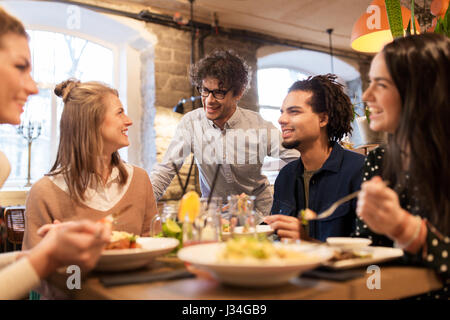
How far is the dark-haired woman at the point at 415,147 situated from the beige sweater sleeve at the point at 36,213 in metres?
1.12

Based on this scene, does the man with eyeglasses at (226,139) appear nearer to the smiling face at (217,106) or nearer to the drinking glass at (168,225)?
the smiling face at (217,106)

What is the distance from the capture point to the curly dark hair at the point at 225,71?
9.67 ft

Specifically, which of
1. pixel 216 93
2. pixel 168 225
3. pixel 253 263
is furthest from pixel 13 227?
pixel 253 263

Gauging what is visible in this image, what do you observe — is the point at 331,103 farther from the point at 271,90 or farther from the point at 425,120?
the point at 271,90

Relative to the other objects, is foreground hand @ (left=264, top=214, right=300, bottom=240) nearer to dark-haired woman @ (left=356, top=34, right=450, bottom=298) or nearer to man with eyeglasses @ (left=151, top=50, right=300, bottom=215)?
dark-haired woman @ (left=356, top=34, right=450, bottom=298)

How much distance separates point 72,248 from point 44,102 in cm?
465

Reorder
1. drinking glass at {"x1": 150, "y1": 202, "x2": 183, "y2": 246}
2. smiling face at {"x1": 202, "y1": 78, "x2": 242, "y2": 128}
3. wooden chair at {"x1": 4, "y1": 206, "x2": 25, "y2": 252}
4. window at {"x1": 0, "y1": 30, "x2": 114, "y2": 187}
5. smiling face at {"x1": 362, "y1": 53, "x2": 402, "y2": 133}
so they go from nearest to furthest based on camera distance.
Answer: smiling face at {"x1": 362, "y1": 53, "x2": 402, "y2": 133} < drinking glass at {"x1": 150, "y1": 202, "x2": 183, "y2": 246} < smiling face at {"x1": 202, "y1": 78, "x2": 242, "y2": 128} < wooden chair at {"x1": 4, "y1": 206, "x2": 25, "y2": 252} < window at {"x1": 0, "y1": 30, "x2": 114, "y2": 187}

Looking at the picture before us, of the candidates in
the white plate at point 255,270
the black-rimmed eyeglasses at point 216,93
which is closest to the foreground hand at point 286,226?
the white plate at point 255,270

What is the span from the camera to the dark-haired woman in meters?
0.99

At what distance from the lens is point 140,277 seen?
3.18 feet

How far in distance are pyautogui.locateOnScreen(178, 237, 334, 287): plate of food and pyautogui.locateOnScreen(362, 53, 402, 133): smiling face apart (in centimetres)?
48

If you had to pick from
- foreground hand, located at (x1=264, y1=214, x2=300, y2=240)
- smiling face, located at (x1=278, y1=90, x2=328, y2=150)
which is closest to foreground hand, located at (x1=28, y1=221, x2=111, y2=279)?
foreground hand, located at (x1=264, y1=214, x2=300, y2=240)

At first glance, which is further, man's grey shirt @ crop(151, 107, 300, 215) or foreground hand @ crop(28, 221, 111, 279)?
man's grey shirt @ crop(151, 107, 300, 215)

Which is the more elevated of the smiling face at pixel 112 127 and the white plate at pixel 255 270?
the smiling face at pixel 112 127
